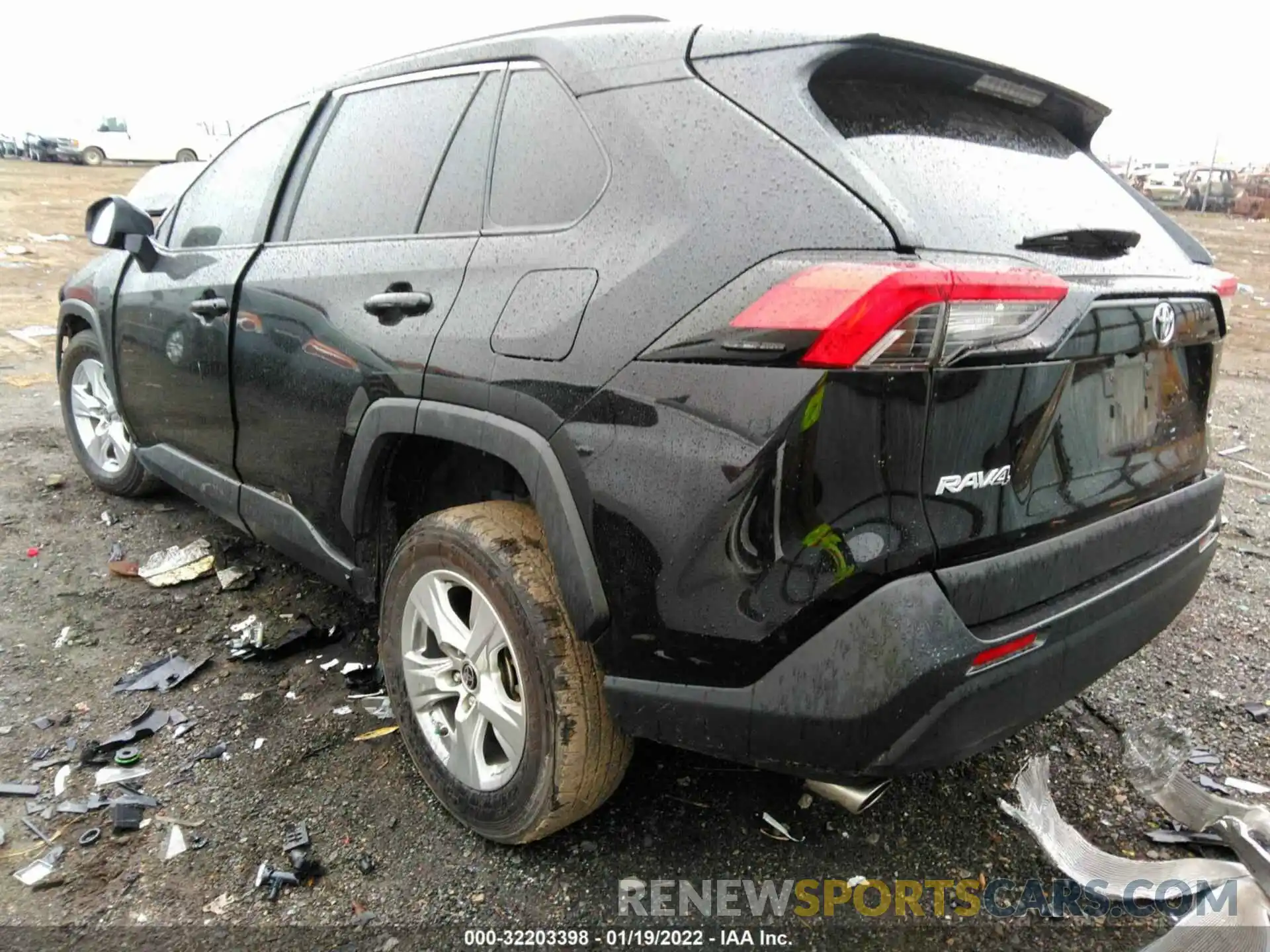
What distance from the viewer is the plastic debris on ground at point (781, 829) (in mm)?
2197

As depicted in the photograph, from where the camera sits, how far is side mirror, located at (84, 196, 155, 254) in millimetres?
3387

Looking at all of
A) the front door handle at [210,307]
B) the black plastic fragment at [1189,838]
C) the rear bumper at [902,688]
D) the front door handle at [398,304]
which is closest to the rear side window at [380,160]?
the front door handle at [398,304]

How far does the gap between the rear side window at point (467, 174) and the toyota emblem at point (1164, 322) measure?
159cm

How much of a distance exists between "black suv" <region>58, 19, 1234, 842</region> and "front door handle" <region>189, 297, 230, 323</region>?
0.58 m

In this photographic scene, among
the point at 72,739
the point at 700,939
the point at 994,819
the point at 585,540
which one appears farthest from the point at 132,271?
the point at 994,819

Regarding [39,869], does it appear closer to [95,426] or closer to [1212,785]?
[95,426]

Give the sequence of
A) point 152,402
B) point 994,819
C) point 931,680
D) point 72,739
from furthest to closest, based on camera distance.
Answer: point 152,402, point 72,739, point 994,819, point 931,680

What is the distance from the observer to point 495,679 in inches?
80.7

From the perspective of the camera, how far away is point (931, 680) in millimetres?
1468

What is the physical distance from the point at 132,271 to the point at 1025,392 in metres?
3.70

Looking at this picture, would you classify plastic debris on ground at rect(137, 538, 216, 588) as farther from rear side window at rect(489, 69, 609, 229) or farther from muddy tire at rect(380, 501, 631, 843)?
rear side window at rect(489, 69, 609, 229)

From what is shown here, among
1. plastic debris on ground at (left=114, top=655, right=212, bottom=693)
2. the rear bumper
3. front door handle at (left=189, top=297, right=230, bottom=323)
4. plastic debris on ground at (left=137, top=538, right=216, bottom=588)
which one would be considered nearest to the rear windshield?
the rear bumper

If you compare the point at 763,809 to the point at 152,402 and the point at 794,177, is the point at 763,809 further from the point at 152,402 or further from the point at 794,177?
the point at 152,402

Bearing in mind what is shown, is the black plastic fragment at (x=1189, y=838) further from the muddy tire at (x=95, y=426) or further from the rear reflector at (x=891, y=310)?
the muddy tire at (x=95, y=426)
